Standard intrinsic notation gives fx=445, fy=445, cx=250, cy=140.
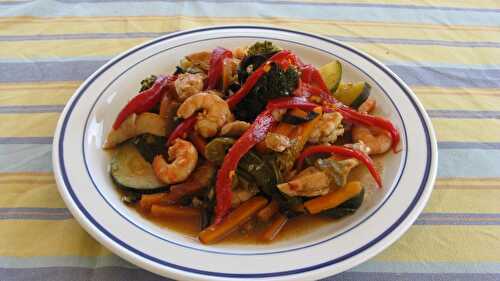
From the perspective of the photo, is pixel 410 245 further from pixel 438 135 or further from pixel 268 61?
pixel 268 61

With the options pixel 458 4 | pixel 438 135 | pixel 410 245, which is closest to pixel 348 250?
pixel 410 245

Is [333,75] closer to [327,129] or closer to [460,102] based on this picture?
[327,129]

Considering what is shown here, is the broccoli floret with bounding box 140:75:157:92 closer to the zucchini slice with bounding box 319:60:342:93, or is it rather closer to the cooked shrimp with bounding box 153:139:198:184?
the cooked shrimp with bounding box 153:139:198:184

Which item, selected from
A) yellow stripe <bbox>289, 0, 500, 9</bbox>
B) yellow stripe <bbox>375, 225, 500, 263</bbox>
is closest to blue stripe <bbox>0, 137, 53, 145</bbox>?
yellow stripe <bbox>375, 225, 500, 263</bbox>

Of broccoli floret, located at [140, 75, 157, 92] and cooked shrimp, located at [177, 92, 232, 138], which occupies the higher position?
cooked shrimp, located at [177, 92, 232, 138]

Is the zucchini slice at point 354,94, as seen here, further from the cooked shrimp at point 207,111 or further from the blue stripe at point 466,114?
the cooked shrimp at point 207,111

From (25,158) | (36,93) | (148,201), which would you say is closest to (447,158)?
(148,201)
